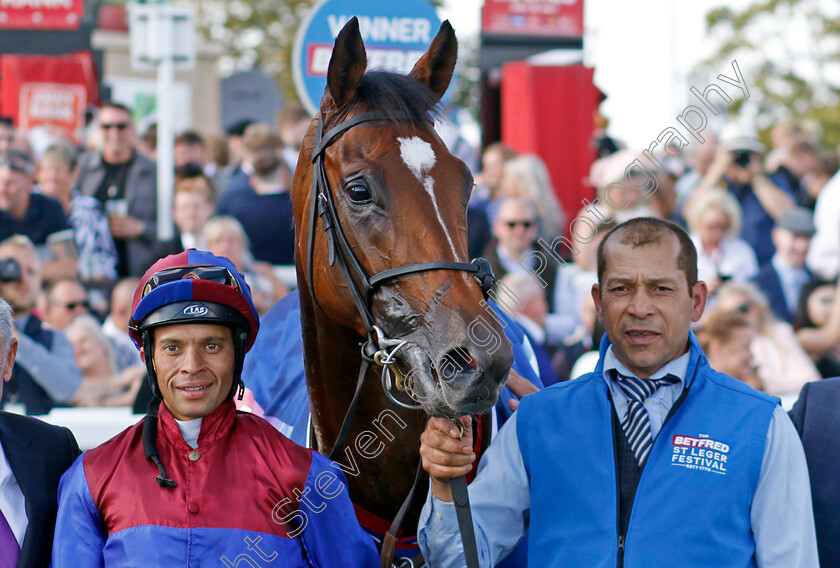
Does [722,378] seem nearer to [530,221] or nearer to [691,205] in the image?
[530,221]

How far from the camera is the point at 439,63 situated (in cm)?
287

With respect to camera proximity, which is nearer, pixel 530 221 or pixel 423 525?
pixel 423 525

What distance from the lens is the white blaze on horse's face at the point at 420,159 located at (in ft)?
8.23

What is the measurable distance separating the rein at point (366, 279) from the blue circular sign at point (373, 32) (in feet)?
7.49

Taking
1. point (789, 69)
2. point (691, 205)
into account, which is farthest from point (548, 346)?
point (789, 69)

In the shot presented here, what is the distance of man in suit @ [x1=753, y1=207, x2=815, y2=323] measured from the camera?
24.1 ft

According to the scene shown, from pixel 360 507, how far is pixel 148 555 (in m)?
0.70

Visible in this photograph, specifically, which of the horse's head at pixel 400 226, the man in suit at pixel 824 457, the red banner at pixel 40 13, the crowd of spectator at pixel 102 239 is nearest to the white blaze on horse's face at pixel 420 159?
the horse's head at pixel 400 226

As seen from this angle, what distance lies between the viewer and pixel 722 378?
2.57m

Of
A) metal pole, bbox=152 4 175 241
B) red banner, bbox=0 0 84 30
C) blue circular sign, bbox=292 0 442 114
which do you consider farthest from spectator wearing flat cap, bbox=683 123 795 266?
red banner, bbox=0 0 84 30

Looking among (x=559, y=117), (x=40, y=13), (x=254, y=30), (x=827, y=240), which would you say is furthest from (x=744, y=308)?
(x=254, y=30)

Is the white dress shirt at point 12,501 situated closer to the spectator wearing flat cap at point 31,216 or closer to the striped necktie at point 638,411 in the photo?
the striped necktie at point 638,411

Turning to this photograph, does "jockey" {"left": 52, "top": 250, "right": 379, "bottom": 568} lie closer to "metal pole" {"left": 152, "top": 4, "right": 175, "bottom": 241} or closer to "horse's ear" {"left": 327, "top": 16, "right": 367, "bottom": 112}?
"horse's ear" {"left": 327, "top": 16, "right": 367, "bottom": 112}

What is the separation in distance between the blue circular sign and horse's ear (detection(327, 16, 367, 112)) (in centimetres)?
222
